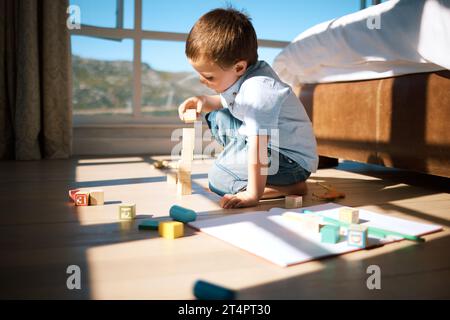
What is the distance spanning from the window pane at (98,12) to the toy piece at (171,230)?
1.97m

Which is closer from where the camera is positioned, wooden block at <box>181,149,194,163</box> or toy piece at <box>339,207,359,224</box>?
toy piece at <box>339,207,359,224</box>

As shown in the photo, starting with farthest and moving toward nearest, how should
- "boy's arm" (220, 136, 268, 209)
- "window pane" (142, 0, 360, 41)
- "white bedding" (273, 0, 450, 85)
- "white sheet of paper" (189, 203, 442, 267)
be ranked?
"window pane" (142, 0, 360, 41), "white bedding" (273, 0, 450, 85), "boy's arm" (220, 136, 268, 209), "white sheet of paper" (189, 203, 442, 267)

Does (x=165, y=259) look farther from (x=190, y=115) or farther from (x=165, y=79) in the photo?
(x=165, y=79)

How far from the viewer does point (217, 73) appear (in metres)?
1.33

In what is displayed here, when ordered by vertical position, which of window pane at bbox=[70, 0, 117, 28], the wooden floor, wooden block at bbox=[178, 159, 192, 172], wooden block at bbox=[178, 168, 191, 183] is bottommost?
the wooden floor

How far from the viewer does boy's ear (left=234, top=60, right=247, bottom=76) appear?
133cm

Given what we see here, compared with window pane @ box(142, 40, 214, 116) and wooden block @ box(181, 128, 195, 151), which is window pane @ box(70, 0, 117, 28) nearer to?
window pane @ box(142, 40, 214, 116)

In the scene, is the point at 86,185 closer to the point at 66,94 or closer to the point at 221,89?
the point at 221,89

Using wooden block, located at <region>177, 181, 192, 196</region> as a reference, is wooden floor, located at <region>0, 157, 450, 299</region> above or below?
below

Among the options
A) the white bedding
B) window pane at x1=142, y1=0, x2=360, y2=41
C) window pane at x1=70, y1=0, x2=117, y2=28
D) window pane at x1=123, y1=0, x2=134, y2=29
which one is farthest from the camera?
window pane at x1=142, y1=0, x2=360, y2=41

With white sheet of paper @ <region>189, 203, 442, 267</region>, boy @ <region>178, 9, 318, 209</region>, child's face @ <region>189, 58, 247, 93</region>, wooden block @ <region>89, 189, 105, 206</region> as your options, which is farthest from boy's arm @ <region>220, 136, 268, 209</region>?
wooden block @ <region>89, 189, 105, 206</region>

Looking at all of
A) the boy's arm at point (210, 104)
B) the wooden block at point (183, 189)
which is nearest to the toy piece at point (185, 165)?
the wooden block at point (183, 189)

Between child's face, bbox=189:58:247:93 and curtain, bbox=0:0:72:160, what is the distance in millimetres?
1210

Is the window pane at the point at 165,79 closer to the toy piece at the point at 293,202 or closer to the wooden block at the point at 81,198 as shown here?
the wooden block at the point at 81,198
